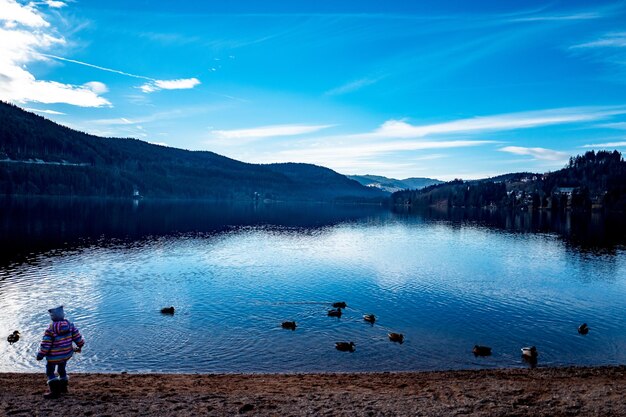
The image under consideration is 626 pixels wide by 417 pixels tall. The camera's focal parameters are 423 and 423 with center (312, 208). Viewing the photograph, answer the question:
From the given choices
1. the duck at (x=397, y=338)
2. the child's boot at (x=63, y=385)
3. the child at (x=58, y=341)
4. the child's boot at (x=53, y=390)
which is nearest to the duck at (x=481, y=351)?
the duck at (x=397, y=338)

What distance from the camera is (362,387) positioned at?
24516mm

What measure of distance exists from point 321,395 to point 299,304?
1068 inches

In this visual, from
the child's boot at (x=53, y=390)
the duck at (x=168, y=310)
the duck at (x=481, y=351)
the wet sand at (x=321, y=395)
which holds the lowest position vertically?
the duck at (x=481, y=351)

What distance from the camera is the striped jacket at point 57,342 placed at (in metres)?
18.9

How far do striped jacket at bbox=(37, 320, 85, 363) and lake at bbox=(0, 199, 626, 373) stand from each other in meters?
11.3

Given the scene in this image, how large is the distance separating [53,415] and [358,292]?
42.0 metres

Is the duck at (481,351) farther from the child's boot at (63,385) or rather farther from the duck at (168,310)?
the duck at (168,310)

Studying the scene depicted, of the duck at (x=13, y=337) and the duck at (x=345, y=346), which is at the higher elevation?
the duck at (x=13, y=337)

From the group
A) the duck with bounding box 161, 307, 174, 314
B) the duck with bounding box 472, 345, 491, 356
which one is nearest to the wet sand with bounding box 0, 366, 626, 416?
the duck with bounding box 472, 345, 491, 356

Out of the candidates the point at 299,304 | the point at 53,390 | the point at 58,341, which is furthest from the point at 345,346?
the point at 58,341

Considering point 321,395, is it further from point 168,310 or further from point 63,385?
point 168,310

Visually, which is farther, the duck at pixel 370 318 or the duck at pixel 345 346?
the duck at pixel 370 318

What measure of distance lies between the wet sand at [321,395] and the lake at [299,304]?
426 cm

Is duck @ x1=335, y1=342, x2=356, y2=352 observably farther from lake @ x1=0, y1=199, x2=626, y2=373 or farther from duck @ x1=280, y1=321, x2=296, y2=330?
duck @ x1=280, y1=321, x2=296, y2=330
